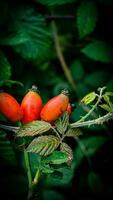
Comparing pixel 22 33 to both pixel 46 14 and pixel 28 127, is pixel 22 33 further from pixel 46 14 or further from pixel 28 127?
pixel 28 127

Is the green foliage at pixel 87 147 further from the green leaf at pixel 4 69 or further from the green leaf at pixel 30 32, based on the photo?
the green leaf at pixel 4 69

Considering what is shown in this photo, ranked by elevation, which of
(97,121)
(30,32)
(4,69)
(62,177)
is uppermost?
(30,32)

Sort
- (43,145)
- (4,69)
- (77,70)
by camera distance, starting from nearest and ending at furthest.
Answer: (43,145), (4,69), (77,70)

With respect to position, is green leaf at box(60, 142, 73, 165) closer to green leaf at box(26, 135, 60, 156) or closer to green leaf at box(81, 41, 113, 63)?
green leaf at box(26, 135, 60, 156)

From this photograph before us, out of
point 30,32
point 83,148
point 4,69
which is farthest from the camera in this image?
point 83,148

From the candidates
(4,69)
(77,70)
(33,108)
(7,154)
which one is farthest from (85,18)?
(33,108)

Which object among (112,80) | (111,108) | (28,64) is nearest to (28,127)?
(111,108)

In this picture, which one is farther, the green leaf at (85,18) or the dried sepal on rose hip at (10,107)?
the green leaf at (85,18)

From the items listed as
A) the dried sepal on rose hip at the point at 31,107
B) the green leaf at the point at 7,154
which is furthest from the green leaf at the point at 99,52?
the dried sepal on rose hip at the point at 31,107

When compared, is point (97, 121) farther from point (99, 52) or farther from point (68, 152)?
point (99, 52)
